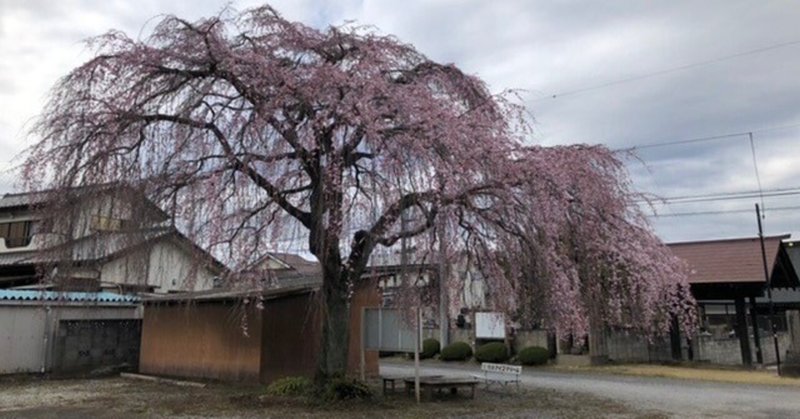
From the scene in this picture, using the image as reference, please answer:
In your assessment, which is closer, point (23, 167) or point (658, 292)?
point (23, 167)

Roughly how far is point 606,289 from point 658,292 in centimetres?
155

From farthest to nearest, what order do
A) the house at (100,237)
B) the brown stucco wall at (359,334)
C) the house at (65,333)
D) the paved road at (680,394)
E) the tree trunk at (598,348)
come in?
the tree trunk at (598,348) < the brown stucco wall at (359,334) < the house at (65,333) < the paved road at (680,394) < the house at (100,237)

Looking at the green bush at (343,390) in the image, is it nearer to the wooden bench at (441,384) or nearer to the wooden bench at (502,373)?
the wooden bench at (441,384)

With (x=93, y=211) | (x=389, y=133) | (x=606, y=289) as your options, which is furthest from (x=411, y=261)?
(x=93, y=211)

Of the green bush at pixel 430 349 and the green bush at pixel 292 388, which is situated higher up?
the green bush at pixel 430 349

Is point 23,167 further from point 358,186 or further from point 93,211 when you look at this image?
point 358,186

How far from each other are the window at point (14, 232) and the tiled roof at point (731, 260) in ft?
81.8

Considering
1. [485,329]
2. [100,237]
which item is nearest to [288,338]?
[100,237]

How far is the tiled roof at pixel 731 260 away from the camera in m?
19.6

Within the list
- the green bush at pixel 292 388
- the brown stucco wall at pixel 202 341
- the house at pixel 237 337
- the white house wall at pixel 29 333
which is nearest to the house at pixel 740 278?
the house at pixel 237 337

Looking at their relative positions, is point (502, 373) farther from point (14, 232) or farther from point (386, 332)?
point (14, 232)

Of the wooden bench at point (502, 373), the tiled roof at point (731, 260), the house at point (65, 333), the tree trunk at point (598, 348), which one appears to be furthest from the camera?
the tree trunk at point (598, 348)

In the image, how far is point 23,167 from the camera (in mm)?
8273

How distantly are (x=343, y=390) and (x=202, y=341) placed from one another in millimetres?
6356
